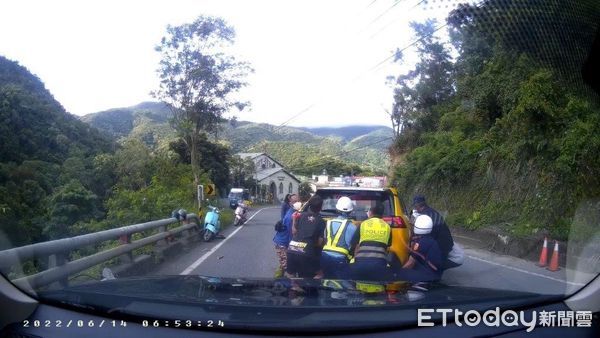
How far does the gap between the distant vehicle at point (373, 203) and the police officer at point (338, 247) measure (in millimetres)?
1922

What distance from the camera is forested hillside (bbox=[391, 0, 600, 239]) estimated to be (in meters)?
4.99

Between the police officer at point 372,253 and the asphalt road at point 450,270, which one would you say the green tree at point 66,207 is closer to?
the asphalt road at point 450,270

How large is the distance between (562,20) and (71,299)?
171 inches

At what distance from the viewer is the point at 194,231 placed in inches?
637

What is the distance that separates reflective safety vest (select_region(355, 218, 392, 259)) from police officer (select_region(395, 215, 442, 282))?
55 cm

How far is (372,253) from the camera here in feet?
18.4

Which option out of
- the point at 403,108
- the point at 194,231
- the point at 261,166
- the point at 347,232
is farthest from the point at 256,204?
the point at 347,232

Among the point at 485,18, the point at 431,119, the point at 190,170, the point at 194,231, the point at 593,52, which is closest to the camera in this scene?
the point at 593,52

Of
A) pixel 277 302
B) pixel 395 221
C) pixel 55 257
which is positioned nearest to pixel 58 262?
pixel 55 257

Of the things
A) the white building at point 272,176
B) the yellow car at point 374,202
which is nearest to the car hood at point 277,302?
the yellow car at point 374,202

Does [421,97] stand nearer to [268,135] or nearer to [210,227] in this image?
[268,135]

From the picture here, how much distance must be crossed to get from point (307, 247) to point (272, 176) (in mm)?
41204

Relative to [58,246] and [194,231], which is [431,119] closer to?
[194,231]

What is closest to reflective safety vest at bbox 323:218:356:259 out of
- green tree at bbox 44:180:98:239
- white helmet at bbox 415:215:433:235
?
white helmet at bbox 415:215:433:235
